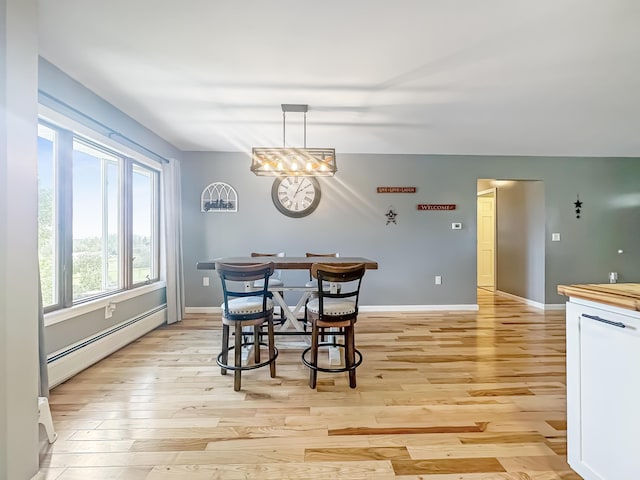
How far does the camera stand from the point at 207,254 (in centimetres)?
432

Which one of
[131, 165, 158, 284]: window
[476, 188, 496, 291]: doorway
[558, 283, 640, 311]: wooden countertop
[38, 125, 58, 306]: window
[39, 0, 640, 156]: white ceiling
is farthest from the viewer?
[476, 188, 496, 291]: doorway

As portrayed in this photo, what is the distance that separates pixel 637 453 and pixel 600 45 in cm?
227

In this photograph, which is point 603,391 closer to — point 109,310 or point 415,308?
point 415,308

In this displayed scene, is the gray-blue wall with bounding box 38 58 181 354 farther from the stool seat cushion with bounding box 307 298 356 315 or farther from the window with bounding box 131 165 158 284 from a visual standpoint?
the stool seat cushion with bounding box 307 298 356 315

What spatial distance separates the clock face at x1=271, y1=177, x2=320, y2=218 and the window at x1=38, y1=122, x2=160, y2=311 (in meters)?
1.64

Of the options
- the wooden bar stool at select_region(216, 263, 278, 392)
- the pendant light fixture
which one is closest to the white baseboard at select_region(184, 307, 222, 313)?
the wooden bar stool at select_region(216, 263, 278, 392)

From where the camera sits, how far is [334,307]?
2188 mm

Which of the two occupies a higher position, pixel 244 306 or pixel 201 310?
pixel 244 306

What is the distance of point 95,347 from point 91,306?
372 millimetres

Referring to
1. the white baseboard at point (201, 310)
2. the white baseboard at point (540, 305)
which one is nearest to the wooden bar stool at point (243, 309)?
the white baseboard at point (201, 310)

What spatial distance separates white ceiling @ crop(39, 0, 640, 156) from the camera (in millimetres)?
1618

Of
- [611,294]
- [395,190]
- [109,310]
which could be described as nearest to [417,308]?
[395,190]

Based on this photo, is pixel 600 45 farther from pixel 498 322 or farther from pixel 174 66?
pixel 498 322

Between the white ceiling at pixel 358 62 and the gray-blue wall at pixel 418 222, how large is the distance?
104 centimetres
